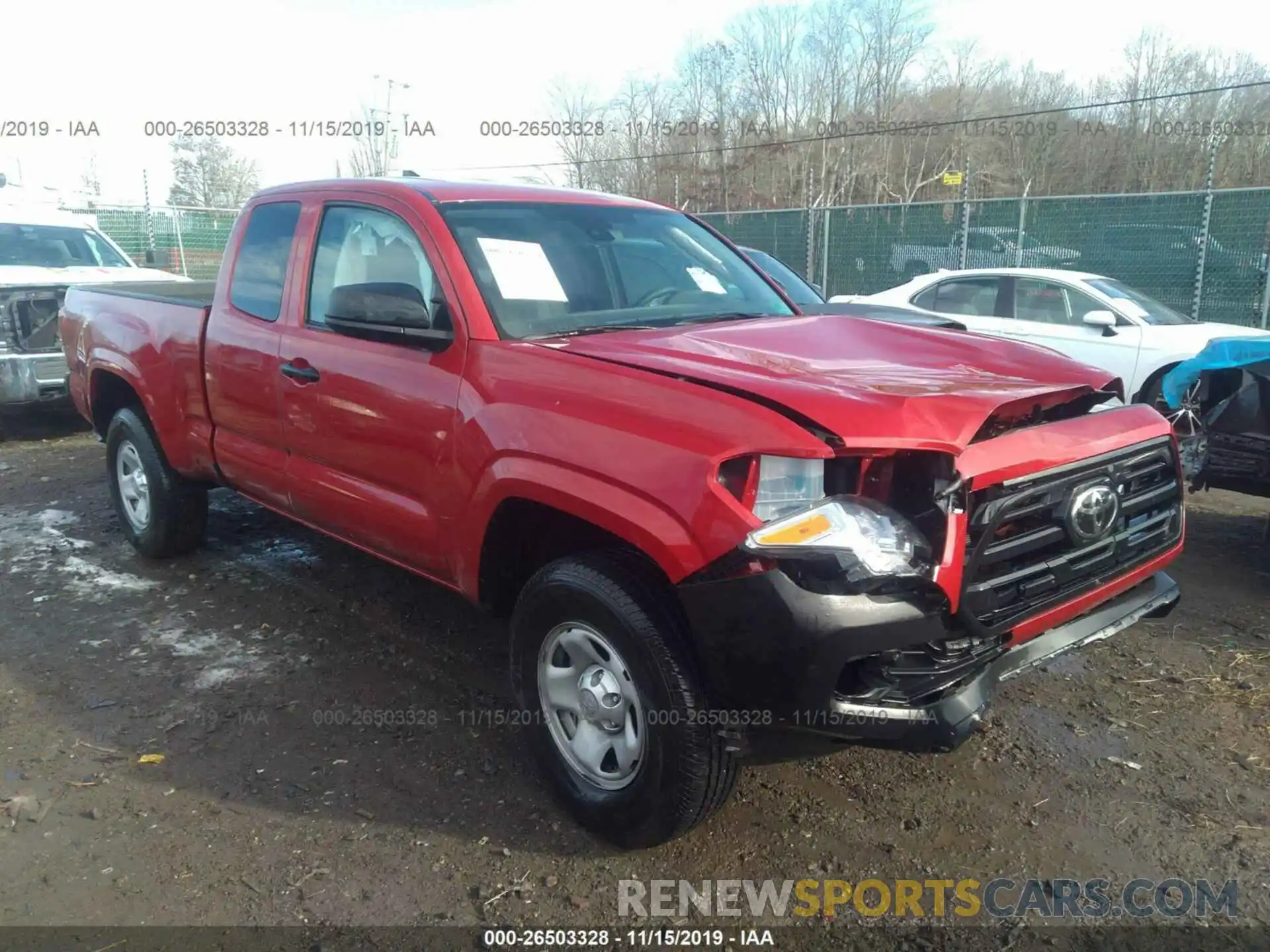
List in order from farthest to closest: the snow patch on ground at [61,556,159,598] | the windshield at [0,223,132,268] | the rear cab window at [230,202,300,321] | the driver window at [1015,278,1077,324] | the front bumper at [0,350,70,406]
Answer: the windshield at [0,223,132,268] < the driver window at [1015,278,1077,324] < the front bumper at [0,350,70,406] < the snow patch on ground at [61,556,159,598] < the rear cab window at [230,202,300,321]

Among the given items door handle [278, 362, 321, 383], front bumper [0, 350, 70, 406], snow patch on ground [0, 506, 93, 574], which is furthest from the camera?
front bumper [0, 350, 70, 406]

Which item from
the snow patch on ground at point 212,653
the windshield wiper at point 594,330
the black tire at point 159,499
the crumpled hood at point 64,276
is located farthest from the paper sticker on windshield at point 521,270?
the crumpled hood at point 64,276

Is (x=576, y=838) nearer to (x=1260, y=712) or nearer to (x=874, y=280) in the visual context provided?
(x=1260, y=712)

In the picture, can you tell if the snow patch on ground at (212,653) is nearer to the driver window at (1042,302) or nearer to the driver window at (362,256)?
the driver window at (362,256)

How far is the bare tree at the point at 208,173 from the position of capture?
3631 cm

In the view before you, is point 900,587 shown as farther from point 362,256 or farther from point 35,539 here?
point 35,539

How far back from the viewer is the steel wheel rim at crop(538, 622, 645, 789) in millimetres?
2639

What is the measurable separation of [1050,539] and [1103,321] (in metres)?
6.53

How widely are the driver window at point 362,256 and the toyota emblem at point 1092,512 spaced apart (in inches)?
84.5

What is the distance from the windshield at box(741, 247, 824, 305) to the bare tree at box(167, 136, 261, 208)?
32596 mm

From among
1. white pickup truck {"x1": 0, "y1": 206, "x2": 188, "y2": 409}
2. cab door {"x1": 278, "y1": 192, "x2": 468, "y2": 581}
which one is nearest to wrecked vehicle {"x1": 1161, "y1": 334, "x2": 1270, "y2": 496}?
cab door {"x1": 278, "y1": 192, "x2": 468, "y2": 581}

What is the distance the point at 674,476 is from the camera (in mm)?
2348

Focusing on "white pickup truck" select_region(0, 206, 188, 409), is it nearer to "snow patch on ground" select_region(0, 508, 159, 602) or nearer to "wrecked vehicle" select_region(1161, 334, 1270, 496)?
"snow patch on ground" select_region(0, 508, 159, 602)

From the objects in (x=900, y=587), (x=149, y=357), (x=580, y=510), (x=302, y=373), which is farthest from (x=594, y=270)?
(x=149, y=357)
